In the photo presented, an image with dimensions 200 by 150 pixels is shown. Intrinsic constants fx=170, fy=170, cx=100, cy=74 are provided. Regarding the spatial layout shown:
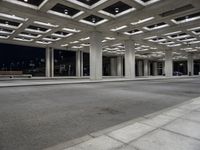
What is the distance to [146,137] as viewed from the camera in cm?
305

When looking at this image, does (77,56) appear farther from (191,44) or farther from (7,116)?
(7,116)

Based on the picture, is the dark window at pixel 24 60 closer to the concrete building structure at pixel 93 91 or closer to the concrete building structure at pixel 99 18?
the concrete building structure at pixel 93 91

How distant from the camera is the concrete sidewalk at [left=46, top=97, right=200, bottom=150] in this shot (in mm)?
2680

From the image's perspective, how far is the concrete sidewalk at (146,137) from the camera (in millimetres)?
2680

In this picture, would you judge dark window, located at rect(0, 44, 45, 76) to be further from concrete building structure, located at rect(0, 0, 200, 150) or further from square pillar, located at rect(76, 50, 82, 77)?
square pillar, located at rect(76, 50, 82, 77)

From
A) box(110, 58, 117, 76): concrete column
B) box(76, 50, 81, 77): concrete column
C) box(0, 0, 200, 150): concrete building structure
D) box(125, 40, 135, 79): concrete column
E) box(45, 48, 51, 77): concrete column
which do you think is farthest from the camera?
box(110, 58, 117, 76): concrete column

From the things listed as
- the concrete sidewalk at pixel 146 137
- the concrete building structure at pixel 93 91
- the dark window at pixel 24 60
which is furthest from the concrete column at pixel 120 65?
the concrete sidewalk at pixel 146 137

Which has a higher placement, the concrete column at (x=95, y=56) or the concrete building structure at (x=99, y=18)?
the concrete building structure at (x=99, y=18)

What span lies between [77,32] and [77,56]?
1532 cm

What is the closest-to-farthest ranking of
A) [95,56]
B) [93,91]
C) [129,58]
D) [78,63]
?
[93,91] → [95,56] → [129,58] → [78,63]

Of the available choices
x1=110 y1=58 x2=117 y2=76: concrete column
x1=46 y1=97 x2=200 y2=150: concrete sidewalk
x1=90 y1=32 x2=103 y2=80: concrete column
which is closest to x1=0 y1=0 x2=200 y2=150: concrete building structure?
x1=46 y1=97 x2=200 y2=150: concrete sidewalk

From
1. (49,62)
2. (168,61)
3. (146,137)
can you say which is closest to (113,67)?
(168,61)

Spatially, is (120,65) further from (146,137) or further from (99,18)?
(146,137)

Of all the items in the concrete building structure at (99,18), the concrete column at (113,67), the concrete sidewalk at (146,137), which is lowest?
the concrete sidewalk at (146,137)
